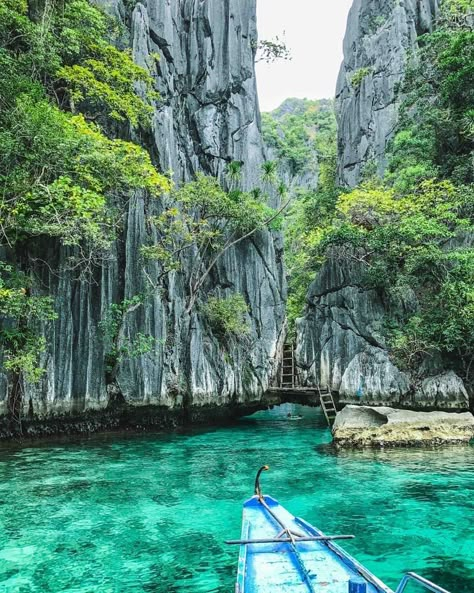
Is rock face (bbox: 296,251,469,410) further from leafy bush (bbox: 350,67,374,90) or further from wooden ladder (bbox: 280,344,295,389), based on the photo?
leafy bush (bbox: 350,67,374,90)

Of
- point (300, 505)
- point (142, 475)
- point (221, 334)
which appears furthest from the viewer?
point (221, 334)

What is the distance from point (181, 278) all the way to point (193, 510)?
446 inches

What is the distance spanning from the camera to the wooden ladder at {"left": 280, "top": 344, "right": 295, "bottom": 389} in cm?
2202

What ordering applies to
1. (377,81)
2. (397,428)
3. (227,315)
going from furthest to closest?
1. (377,81)
2. (227,315)
3. (397,428)

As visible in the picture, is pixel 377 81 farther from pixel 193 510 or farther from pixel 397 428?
pixel 193 510

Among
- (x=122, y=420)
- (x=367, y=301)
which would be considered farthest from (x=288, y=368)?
(x=122, y=420)

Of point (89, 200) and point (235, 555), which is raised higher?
point (89, 200)

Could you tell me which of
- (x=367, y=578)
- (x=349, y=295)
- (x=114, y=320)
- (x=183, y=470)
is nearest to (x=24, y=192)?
(x=114, y=320)

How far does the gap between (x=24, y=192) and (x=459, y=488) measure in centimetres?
1142

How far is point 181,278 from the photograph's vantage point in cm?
1820

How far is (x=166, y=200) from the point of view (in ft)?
58.3

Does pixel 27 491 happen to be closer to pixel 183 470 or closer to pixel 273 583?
pixel 183 470

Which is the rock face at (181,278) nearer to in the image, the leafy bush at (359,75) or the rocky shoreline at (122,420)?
the rocky shoreline at (122,420)

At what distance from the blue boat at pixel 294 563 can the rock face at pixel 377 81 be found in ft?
84.4
